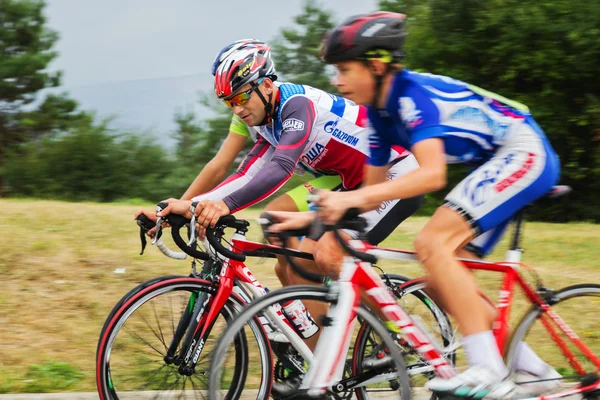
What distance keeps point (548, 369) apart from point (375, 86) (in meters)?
1.68

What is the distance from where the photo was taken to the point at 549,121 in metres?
18.8

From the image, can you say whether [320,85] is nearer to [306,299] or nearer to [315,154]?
[315,154]

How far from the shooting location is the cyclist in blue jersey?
11.2 feet

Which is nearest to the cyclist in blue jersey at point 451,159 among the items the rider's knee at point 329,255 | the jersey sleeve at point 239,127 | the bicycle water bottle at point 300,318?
the rider's knee at point 329,255

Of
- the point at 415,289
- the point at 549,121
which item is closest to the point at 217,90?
the point at 415,289

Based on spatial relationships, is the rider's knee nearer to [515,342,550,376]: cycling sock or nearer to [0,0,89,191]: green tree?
[515,342,550,376]: cycling sock

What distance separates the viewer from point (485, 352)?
3469mm

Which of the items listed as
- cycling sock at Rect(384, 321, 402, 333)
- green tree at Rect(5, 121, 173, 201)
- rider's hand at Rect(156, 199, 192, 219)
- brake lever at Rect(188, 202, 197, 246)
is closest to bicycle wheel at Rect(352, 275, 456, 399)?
cycling sock at Rect(384, 321, 402, 333)

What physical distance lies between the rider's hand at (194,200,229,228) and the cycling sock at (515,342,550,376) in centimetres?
168

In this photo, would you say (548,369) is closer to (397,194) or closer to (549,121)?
(397,194)

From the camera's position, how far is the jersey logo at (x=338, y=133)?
451cm

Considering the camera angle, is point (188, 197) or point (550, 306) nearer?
point (550, 306)

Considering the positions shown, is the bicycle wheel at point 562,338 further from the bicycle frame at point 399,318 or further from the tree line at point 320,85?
the tree line at point 320,85

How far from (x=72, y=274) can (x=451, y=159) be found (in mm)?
3922
